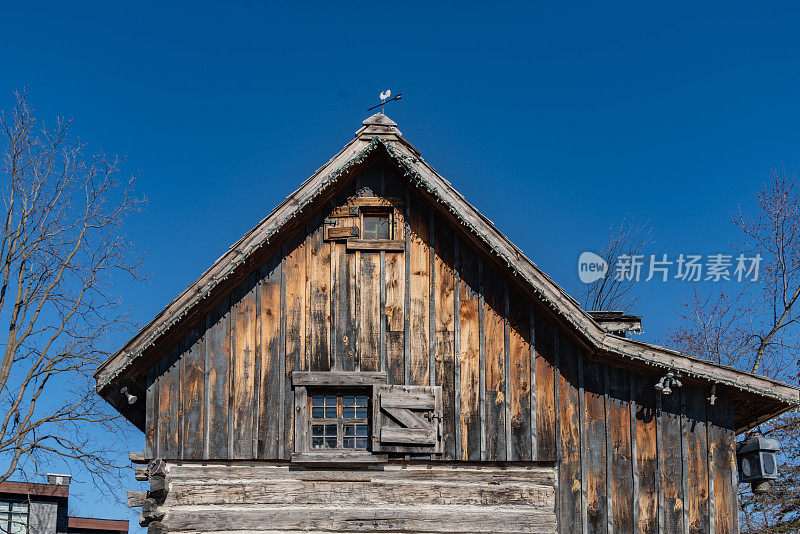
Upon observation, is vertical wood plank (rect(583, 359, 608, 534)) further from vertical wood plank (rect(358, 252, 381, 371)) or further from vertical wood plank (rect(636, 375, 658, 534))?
vertical wood plank (rect(358, 252, 381, 371))

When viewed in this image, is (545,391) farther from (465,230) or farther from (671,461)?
(465,230)

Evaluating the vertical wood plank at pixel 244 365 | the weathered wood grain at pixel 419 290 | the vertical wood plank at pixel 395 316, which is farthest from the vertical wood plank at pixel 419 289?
the vertical wood plank at pixel 244 365

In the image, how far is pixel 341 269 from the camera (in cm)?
1361

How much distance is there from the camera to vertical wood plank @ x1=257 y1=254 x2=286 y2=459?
12.9 metres

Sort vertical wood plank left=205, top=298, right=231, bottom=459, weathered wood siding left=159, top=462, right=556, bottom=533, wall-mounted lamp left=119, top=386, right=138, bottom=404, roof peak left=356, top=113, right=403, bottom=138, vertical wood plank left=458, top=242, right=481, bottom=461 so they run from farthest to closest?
roof peak left=356, top=113, right=403, bottom=138 → wall-mounted lamp left=119, top=386, right=138, bottom=404 → vertical wood plank left=458, top=242, right=481, bottom=461 → vertical wood plank left=205, top=298, right=231, bottom=459 → weathered wood siding left=159, top=462, right=556, bottom=533

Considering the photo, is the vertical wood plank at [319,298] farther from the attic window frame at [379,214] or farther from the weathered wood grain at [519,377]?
the weathered wood grain at [519,377]

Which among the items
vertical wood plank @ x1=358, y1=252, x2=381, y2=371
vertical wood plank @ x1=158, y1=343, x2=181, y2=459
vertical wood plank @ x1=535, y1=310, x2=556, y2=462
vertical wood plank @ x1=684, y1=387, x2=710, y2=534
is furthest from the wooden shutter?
vertical wood plank @ x1=684, y1=387, x2=710, y2=534

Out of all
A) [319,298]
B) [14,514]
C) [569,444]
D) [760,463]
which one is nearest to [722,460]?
[760,463]

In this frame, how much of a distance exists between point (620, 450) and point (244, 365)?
5.63 m

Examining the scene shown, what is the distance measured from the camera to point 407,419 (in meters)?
12.9

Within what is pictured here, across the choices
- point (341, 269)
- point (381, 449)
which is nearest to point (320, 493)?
point (381, 449)

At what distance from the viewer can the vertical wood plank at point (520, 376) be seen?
13.0 meters

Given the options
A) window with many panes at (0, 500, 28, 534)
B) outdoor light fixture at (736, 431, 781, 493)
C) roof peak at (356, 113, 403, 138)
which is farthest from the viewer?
window with many panes at (0, 500, 28, 534)

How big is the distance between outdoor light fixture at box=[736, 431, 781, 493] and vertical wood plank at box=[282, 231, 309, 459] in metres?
6.73
